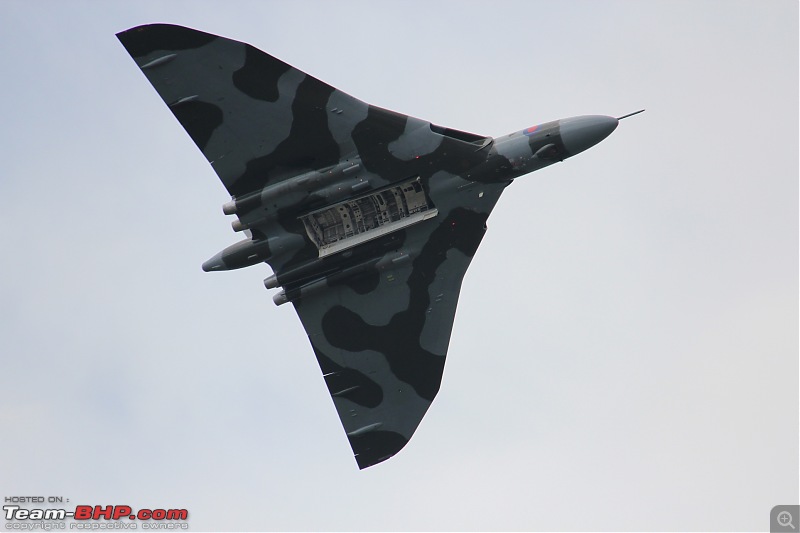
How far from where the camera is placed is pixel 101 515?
36.5 meters

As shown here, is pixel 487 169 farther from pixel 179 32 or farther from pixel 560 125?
pixel 179 32

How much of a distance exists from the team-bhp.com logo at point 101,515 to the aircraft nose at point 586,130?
62.9ft

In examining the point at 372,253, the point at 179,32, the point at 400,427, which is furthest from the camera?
the point at 400,427

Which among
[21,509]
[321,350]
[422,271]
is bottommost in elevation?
[21,509]

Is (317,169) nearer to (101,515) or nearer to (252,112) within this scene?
(252,112)

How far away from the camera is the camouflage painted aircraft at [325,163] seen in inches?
1302

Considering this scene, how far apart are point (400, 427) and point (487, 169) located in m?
11.3

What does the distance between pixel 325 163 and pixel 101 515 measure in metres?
15.4

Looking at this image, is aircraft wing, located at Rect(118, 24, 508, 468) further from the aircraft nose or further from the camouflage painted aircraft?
the aircraft nose

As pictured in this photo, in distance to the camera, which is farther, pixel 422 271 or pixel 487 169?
pixel 422 271

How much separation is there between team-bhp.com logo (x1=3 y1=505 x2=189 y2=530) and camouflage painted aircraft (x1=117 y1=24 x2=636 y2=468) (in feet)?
29.4

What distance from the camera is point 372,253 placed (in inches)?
1389

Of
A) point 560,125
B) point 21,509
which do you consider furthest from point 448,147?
point 21,509

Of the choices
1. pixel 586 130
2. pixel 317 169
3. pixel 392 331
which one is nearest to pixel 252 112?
pixel 317 169
